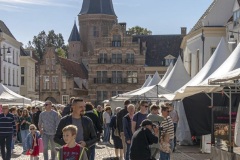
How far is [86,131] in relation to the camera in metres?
9.52

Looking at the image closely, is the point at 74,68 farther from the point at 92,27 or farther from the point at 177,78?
the point at 177,78

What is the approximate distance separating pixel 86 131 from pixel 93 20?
86.4 metres

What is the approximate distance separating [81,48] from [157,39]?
22.0 m

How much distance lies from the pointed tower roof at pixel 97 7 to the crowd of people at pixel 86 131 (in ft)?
240

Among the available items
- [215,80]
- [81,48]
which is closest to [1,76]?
[81,48]

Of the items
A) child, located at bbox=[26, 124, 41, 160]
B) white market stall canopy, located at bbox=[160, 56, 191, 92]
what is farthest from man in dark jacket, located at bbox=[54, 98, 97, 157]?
white market stall canopy, located at bbox=[160, 56, 191, 92]

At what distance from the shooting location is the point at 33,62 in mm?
77938

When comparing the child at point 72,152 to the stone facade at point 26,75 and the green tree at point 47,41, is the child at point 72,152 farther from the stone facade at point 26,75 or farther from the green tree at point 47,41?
the green tree at point 47,41

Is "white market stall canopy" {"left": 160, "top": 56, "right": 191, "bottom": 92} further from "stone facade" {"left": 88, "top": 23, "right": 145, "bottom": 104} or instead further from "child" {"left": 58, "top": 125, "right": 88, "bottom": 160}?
"stone facade" {"left": 88, "top": 23, "right": 145, "bottom": 104}

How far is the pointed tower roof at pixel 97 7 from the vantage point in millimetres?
96188

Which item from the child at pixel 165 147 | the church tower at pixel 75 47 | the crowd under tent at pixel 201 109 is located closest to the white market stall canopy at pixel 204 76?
the crowd under tent at pixel 201 109

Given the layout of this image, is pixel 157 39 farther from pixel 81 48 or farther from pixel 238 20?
pixel 238 20

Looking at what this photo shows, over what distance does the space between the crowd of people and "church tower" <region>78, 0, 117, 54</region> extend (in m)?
71.3

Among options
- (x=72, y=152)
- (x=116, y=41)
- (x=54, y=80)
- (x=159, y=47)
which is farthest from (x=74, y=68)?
(x=72, y=152)
